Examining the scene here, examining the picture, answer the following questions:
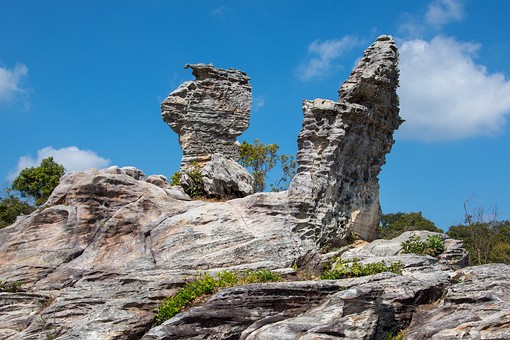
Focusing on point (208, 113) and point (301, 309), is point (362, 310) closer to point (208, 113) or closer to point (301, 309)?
point (301, 309)

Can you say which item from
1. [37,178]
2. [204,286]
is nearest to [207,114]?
[204,286]

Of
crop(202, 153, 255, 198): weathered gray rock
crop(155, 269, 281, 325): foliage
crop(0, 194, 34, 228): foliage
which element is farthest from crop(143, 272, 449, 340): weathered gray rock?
crop(0, 194, 34, 228): foliage

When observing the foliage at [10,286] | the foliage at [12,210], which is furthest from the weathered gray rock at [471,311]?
the foliage at [12,210]

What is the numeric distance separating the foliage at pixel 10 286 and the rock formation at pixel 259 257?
369 mm

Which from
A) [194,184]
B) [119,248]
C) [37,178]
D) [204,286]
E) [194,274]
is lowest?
[204,286]

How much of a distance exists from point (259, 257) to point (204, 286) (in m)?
2.49

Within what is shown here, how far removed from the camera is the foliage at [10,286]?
17.7 metres

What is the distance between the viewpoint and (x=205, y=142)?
26.6 metres

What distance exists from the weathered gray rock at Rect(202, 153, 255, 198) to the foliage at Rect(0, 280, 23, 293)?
7.82 m

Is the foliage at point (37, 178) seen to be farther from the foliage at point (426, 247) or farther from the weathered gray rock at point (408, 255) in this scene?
the foliage at point (426, 247)

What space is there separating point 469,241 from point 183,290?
1205 inches

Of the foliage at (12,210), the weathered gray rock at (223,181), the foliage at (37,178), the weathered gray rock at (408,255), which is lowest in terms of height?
the weathered gray rock at (408,255)

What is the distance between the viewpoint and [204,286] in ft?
51.4

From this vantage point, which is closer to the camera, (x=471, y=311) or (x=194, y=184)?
(x=471, y=311)
